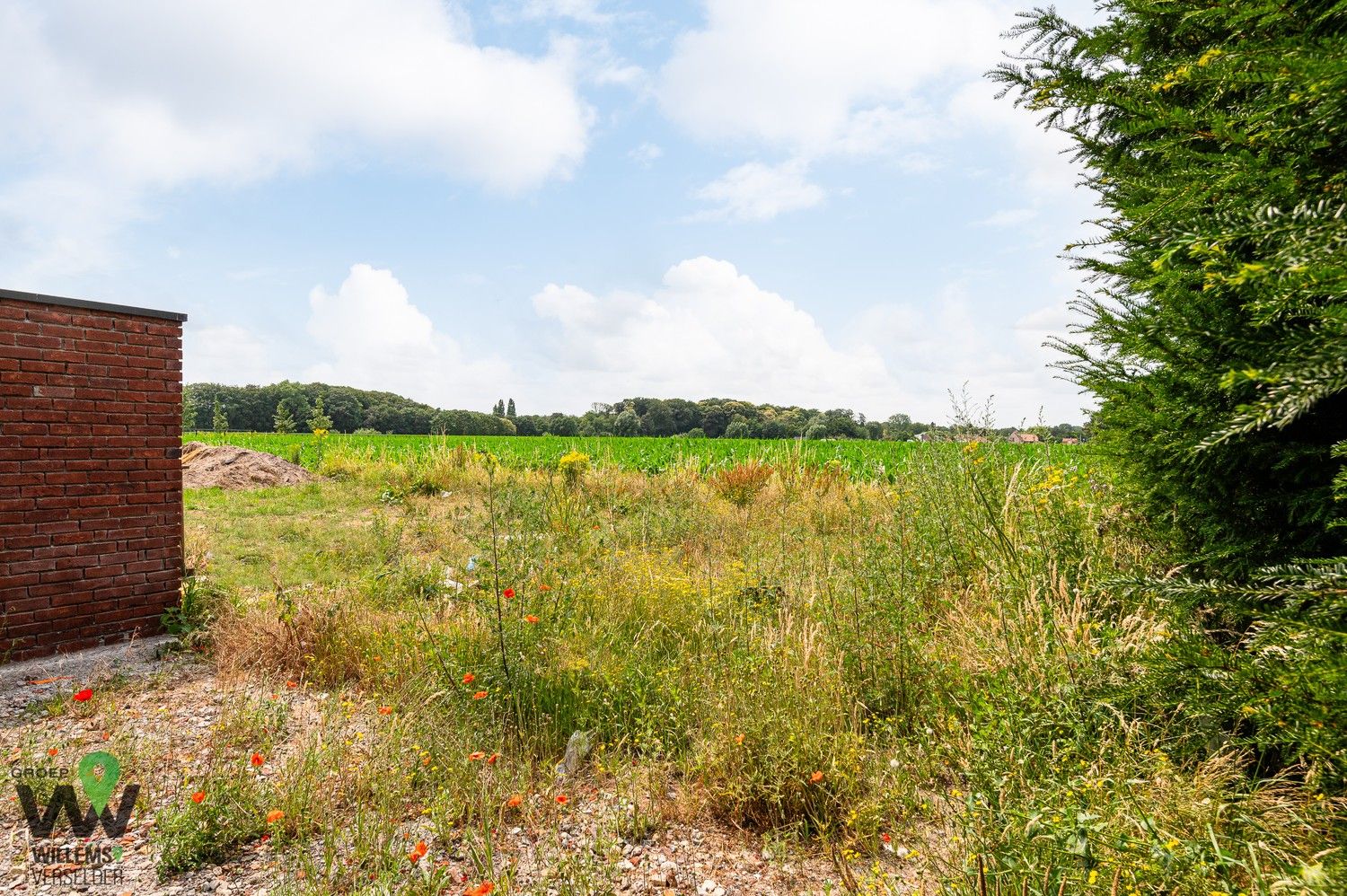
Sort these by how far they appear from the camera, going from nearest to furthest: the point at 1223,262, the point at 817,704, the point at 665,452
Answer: the point at 1223,262 → the point at 817,704 → the point at 665,452

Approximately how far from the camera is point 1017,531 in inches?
199

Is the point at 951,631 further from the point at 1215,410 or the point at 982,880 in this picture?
the point at 982,880

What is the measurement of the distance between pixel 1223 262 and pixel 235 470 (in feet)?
59.2

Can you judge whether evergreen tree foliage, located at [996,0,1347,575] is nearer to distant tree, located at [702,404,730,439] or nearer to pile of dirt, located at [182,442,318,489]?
pile of dirt, located at [182,442,318,489]

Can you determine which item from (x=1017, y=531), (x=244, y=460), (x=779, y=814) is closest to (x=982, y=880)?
(x=779, y=814)

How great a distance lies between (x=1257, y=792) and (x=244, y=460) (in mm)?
18621

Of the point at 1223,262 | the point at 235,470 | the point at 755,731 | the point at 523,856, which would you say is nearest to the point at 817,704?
the point at 755,731

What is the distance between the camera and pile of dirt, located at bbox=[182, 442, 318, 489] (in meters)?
14.8

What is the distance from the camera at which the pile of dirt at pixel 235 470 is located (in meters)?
14.8

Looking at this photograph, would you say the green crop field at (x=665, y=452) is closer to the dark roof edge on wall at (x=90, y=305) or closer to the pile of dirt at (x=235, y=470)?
the pile of dirt at (x=235, y=470)

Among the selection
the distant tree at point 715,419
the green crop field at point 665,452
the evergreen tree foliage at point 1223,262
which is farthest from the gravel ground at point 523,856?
the distant tree at point 715,419

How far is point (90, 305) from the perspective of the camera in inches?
228

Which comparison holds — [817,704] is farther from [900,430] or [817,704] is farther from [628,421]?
[628,421]

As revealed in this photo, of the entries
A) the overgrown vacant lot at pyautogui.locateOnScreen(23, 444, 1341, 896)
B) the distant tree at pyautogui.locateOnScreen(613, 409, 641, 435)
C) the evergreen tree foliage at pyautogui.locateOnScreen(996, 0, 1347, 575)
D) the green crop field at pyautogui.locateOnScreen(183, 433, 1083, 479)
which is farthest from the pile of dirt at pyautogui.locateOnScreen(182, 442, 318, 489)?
the distant tree at pyautogui.locateOnScreen(613, 409, 641, 435)
